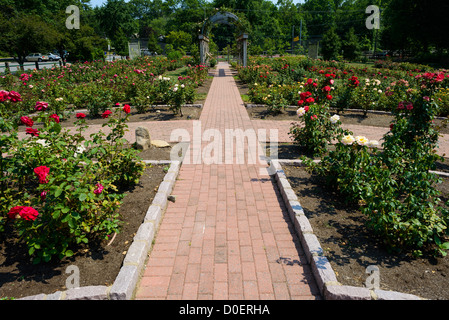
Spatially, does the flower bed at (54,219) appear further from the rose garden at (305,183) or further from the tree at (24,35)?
the tree at (24,35)

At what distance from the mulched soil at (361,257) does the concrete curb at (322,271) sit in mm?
111

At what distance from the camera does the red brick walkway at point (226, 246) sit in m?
2.70

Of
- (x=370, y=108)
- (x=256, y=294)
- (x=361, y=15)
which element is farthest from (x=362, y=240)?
(x=361, y=15)

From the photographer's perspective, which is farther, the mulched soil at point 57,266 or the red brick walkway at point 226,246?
the red brick walkway at point 226,246

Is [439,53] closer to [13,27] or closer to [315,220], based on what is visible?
[315,220]

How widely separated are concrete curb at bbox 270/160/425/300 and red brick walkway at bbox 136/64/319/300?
11 centimetres

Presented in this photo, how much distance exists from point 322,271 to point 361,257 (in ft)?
1.89

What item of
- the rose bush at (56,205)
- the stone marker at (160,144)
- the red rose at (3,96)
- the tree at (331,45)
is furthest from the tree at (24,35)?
the tree at (331,45)

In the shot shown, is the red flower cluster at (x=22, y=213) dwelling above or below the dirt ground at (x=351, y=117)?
below

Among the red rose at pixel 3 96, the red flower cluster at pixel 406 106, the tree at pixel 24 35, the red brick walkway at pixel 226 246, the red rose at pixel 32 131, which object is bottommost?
the red brick walkway at pixel 226 246

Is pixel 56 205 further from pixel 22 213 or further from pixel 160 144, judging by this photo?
pixel 160 144

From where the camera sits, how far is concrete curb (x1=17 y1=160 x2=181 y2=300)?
7.89 feet

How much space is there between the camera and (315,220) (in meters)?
3.59

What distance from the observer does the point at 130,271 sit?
105 inches
